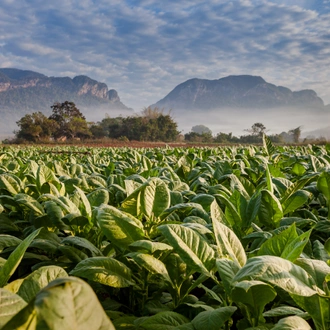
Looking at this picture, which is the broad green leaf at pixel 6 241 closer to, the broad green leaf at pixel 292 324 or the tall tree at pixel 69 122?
the broad green leaf at pixel 292 324

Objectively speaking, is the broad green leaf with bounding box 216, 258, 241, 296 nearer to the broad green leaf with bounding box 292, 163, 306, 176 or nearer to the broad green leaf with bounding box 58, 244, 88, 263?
the broad green leaf with bounding box 58, 244, 88, 263

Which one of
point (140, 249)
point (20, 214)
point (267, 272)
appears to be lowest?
point (20, 214)

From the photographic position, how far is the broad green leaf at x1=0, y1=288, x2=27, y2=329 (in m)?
0.53

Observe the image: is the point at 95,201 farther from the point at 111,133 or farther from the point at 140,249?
the point at 111,133

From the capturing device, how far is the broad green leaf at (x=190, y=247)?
931 millimetres

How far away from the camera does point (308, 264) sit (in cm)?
85

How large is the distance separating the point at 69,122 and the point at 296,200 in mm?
78125

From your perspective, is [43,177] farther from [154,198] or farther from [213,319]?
[213,319]

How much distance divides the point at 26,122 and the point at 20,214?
6774 cm

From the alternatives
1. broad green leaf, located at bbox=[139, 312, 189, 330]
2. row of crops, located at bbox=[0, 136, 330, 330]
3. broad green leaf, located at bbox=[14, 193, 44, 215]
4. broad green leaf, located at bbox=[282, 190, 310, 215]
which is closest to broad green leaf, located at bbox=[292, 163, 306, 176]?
row of crops, located at bbox=[0, 136, 330, 330]

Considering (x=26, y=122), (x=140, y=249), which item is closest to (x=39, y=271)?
(x=140, y=249)

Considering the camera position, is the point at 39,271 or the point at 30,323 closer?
the point at 30,323

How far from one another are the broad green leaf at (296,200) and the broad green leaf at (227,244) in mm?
771

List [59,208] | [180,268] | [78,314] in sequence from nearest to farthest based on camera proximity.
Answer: [78,314] → [180,268] → [59,208]
